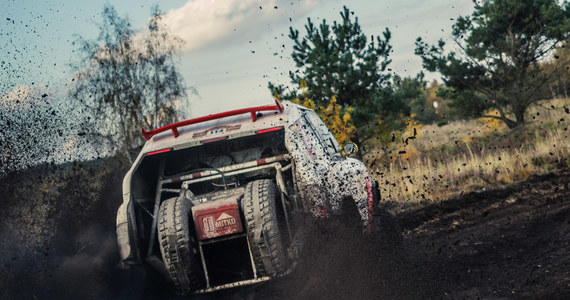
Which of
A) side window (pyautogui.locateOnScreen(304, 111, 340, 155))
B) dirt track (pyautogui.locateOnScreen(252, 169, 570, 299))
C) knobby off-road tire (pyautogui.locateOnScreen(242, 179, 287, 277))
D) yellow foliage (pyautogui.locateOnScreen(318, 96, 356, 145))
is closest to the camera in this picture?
knobby off-road tire (pyautogui.locateOnScreen(242, 179, 287, 277))

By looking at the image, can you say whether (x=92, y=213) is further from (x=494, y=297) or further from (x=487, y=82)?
(x=487, y=82)

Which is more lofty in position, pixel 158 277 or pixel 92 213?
pixel 92 213

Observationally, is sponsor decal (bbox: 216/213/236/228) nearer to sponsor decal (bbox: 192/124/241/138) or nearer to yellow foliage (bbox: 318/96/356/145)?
sponsor decal (bbox: 192/124/241/138)

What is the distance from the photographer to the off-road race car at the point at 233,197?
4523 mm

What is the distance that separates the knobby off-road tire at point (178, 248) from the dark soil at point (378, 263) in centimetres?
41

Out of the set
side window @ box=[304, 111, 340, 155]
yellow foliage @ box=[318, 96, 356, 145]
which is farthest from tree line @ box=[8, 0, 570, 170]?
→ side window @ box=[304, 111, 340, 155]

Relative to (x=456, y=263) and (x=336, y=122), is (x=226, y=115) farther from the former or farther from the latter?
(x=336, y=122)

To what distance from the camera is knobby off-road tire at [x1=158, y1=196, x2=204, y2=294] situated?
4523 mm

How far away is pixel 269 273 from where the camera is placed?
4520 mm

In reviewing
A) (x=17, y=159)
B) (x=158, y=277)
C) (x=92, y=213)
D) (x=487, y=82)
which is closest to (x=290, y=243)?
(x=158, y=277)

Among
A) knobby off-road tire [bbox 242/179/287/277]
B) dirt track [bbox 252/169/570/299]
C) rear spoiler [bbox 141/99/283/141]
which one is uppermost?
rear spoiler [bbox 141/99/283/141]

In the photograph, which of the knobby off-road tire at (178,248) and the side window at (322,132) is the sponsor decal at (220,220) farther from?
the side window at (322,132)

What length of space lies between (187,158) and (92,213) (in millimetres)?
2268

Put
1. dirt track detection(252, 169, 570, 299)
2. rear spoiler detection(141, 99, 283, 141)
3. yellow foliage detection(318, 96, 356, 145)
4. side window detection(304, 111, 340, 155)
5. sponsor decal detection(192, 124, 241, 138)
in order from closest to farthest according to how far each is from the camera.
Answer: dirt track detection(252, 169, 570, 299), rear spoiler detection(141, 99, 283, 141), sponsor decal detection(192, 124, 241, 138), side window detection(304, 111, 340, 155), yellow foliage detection(318, 96, 356, 145)
